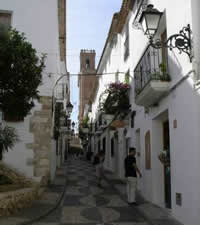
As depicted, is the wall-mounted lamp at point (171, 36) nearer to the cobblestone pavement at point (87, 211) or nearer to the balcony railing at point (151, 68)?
the balcony railing at point (151, 68)

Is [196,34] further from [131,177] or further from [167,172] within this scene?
[131,177]

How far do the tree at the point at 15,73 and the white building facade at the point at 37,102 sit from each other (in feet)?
11.2

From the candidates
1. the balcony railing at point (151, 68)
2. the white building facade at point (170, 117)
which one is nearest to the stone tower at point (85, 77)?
the white building facade at point (170, 117)

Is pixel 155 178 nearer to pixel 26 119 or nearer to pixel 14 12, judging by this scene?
pixel 26 119

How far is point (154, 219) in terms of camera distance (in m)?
6.70

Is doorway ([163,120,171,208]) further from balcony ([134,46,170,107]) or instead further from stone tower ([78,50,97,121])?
stone tower ([78,50,97,121])

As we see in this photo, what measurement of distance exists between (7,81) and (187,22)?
419 centimetres

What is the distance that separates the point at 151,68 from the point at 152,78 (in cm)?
103

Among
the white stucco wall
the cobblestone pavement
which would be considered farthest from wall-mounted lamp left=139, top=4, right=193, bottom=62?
the white stucco wall

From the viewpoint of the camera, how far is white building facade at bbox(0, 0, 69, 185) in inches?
415

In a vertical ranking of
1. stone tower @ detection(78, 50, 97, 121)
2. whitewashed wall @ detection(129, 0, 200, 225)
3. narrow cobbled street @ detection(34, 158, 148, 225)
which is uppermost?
stone tower @ detection(78, 50, 97, 121)

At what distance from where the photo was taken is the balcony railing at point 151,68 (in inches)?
293

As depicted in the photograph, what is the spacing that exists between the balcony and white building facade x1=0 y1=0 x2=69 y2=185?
11.7ft

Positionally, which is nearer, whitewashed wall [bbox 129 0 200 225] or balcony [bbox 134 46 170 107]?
whitewashed wall [bbox 129 0 200 225]
